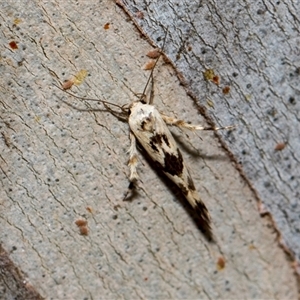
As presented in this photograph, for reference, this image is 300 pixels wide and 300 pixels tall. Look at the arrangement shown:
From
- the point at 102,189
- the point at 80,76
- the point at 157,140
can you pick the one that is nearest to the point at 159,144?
the point at 157,140

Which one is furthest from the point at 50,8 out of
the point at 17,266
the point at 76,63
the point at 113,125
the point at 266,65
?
the point at 17,266

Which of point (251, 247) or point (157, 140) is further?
point (157, 140)

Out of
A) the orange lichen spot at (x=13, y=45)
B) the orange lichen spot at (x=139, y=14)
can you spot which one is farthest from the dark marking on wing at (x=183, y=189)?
the orange lichen spot at (x=13, y=45)

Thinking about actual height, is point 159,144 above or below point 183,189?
above

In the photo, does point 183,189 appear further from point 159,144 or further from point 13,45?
point 13,45

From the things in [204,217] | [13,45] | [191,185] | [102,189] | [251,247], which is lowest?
[251,247]

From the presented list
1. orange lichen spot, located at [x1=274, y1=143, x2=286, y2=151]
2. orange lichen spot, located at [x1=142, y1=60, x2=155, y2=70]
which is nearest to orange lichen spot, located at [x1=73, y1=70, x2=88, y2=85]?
orange lichen spot, located at [x1=142, y1=60, x2=155, y2=70]

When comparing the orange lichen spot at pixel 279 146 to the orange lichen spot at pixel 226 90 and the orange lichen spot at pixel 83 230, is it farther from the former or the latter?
the orange lichen spot at pixel 83 230

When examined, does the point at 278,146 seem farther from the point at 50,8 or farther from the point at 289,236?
the point at 50,8
